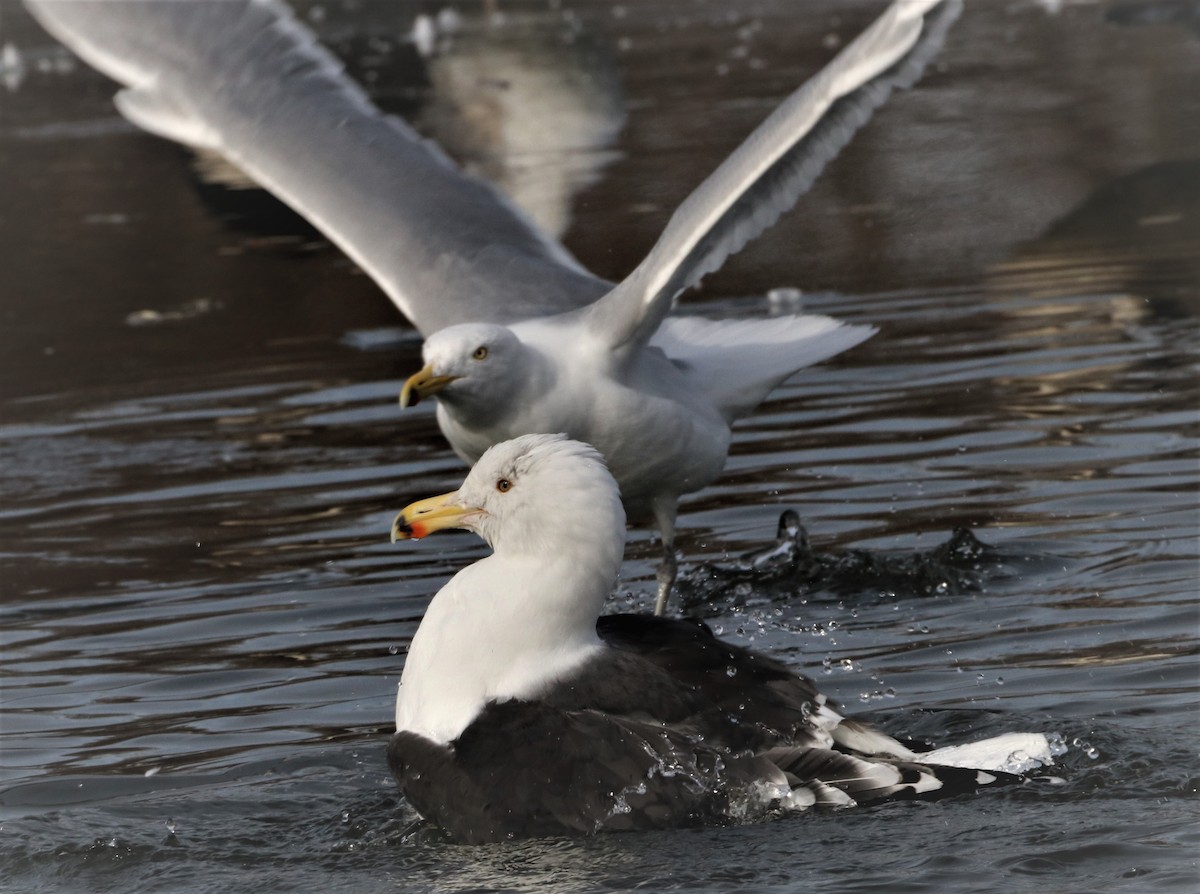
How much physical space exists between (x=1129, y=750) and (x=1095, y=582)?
1704 millimetres

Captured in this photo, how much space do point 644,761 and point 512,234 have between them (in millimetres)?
4011

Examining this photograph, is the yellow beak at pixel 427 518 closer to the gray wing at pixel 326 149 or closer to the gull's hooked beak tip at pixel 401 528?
the gull's hooked beak tip at pixel 401 528

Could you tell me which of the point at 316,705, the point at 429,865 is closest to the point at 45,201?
the point at 316,705

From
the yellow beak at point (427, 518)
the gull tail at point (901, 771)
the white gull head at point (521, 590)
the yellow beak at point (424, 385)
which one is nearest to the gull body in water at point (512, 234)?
the yellow beak at point (424, 385)

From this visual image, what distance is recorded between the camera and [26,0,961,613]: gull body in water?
699 centimetres

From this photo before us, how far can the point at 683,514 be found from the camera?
847cm

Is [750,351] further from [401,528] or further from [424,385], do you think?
[401,528]

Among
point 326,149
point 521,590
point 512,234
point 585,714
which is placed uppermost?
point 326,149

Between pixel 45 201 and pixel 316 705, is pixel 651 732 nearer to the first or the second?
pixel 316 705

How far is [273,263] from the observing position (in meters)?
14.8

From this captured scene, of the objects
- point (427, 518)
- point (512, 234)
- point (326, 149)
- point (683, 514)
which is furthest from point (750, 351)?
point (427, 518)

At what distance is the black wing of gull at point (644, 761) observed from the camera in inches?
194

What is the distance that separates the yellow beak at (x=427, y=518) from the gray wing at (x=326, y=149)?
2.26 metres

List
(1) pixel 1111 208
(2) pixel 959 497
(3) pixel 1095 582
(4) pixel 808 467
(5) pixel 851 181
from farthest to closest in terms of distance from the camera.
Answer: (5) pixel 851 181 → (1) pixel 1111 208 → (4) pixel 808 467 → (2) pixel 959 497 → (3) pixel 1095 582
